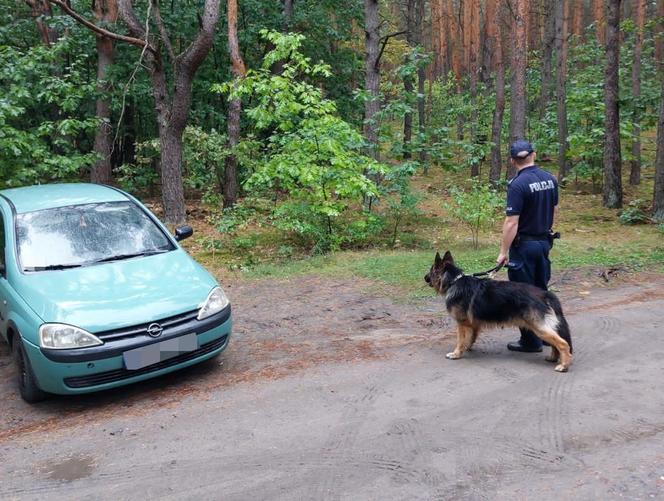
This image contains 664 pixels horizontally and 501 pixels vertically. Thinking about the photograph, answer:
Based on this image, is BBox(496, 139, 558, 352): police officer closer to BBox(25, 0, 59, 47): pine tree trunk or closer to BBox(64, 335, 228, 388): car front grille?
BBox(64, 335, 228, 388): car front grille

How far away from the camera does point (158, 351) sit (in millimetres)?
4645

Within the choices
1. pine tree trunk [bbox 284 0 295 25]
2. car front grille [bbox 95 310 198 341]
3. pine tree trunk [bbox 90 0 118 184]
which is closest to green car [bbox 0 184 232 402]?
car front grille [bbox 95 310 198 341]

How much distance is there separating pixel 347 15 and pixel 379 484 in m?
19.2

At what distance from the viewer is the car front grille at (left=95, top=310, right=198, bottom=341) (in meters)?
4.49

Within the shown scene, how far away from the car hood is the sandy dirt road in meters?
0.81

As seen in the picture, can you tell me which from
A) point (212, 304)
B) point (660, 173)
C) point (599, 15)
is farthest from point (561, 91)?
point (212, 304)

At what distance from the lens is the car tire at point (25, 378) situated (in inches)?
185

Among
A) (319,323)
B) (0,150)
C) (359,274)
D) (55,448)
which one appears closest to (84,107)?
(0,150)

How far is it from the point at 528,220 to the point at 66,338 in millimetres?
4282

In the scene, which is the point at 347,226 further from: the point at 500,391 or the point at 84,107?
the point at 84,107

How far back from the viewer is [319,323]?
686 centimetres

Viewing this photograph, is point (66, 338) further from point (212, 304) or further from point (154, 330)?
point (212, 304)

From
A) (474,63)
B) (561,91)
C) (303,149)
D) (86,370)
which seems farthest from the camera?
(474,63)

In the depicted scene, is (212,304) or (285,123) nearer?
(212,304)
